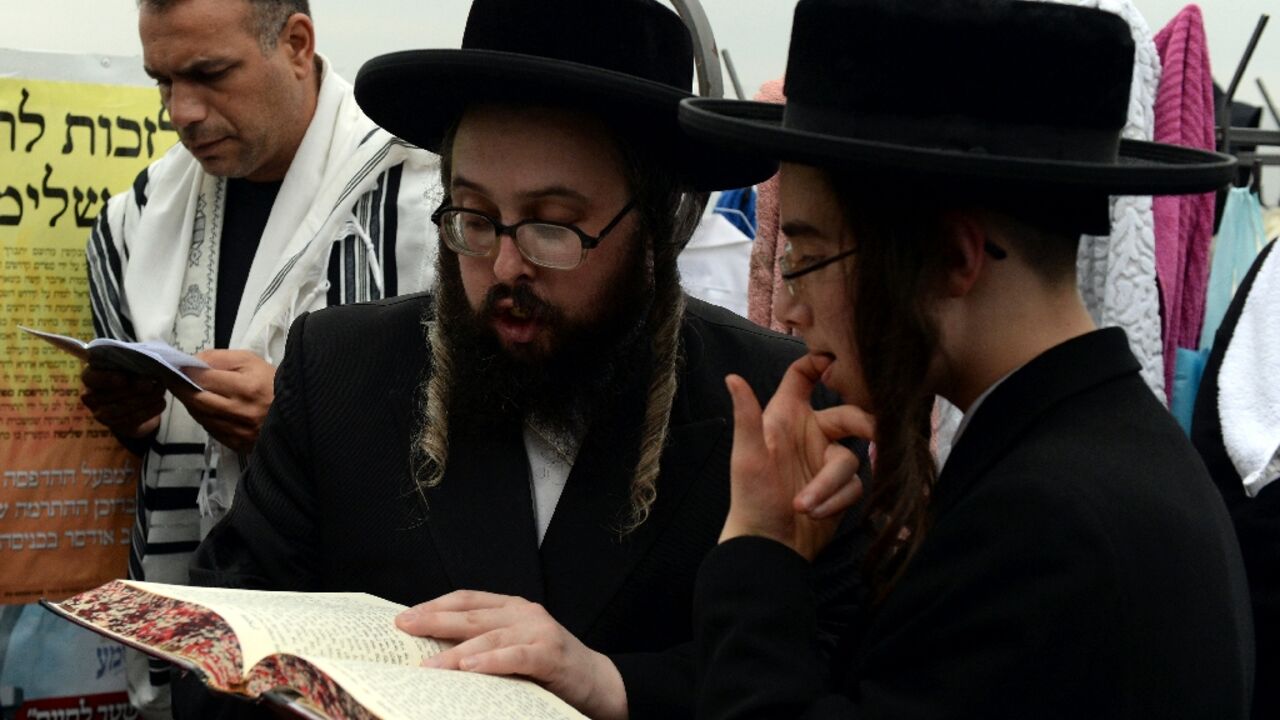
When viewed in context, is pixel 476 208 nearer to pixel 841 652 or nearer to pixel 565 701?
pixel 565 701

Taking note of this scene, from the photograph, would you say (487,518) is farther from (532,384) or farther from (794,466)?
(794,466)

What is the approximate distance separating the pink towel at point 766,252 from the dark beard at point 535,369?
1.59 m

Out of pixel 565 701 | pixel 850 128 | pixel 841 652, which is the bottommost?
pixel 565 701

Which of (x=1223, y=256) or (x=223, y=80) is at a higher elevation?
(x=223, y=80)

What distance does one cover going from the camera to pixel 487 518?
2.35 m

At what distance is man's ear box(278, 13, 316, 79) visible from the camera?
393cm

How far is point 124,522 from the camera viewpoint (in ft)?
12.9

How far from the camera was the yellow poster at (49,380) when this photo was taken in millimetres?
3828

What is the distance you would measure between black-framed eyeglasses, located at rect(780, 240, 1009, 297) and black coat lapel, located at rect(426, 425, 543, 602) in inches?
28.7

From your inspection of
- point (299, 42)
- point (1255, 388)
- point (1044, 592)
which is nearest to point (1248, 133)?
point (1255, 388)

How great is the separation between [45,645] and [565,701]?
231 cm

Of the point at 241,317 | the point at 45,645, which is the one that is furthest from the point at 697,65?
the point at 45,645

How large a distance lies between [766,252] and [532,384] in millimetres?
1838

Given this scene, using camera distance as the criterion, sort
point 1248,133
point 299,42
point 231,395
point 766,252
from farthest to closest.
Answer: point 1248,133, point 766,252, point 299,42, point 231,395
